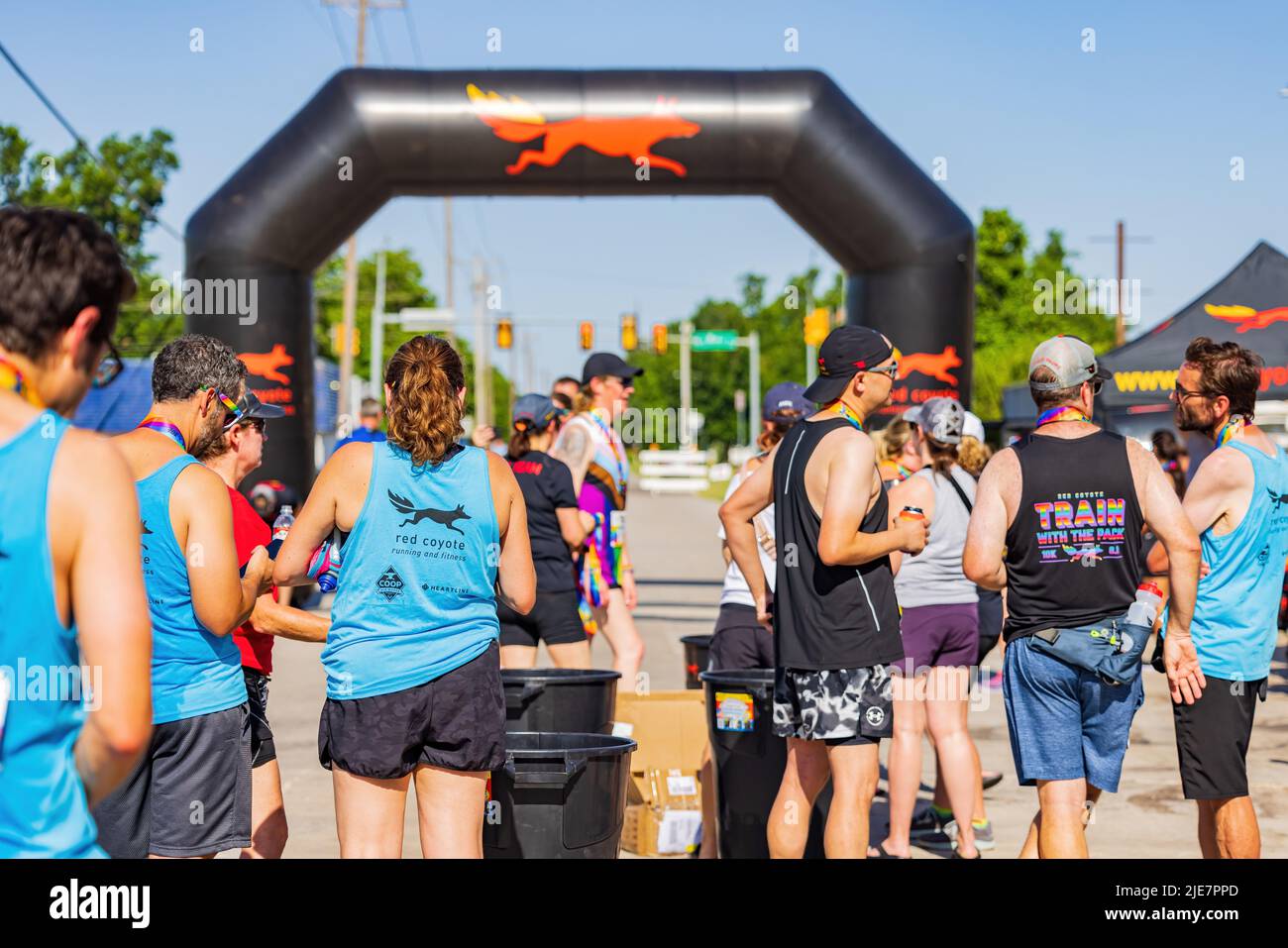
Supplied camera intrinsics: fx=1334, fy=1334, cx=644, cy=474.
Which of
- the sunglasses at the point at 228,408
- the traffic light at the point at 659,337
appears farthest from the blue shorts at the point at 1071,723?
the traffic light at the point at 659,337

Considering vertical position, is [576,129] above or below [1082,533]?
above

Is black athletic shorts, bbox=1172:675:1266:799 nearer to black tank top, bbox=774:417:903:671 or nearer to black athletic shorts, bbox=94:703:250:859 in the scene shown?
black tank top, bbox=774:417:903:671

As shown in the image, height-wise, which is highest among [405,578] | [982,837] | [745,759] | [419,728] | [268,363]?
[268,363]

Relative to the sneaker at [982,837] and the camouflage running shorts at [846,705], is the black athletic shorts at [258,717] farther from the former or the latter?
the sneaker at [982,837]

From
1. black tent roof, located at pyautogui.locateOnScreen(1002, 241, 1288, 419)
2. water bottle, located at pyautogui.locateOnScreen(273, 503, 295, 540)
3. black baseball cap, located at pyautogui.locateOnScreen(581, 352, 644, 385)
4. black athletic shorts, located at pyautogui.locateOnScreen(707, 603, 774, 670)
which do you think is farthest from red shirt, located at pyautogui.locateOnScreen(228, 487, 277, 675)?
black tent roof, located at pyautogui.locateOnScreen(1002, 241, 1288, 419)

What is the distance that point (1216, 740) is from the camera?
4.47 meters

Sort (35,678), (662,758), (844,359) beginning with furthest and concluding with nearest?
(662,758)
(844,359)
(35,678)

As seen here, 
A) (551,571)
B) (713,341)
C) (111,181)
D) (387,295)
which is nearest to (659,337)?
(713,341)

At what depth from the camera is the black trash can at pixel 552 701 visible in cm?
514

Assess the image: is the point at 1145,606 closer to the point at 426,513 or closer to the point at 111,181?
the point at 426,513

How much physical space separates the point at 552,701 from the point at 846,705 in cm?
125

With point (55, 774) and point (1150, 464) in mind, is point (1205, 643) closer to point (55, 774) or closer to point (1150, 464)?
point (1150, 464)

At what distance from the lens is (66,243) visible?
76.9 inches

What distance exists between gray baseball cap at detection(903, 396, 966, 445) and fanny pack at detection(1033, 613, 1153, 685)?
6.20ft
